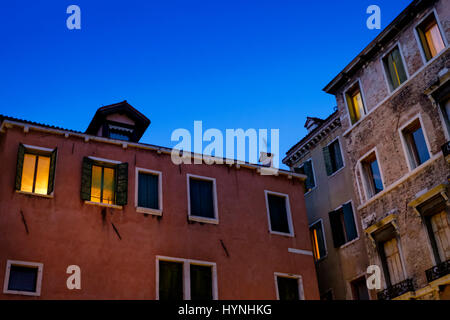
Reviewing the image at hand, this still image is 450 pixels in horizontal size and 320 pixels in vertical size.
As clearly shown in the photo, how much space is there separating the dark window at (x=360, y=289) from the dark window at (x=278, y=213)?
3.76 metres

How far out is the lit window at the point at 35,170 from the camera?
61.0 feet

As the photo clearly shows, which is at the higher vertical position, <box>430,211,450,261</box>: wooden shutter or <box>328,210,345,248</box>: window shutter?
<box>328,210,345,248</box>: window shutter

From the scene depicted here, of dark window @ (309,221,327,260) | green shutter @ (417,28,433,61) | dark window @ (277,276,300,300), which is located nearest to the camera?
green shutter @ (417,28,433,61)

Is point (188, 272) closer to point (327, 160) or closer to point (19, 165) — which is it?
point (19, 165)

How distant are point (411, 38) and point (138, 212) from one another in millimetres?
11586

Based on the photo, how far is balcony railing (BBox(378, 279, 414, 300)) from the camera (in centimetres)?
1902

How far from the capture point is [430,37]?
67.7ft

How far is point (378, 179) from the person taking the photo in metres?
21.8

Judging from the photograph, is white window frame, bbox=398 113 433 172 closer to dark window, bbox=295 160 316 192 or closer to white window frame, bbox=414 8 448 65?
white window frame, bbox=414 8 448 65

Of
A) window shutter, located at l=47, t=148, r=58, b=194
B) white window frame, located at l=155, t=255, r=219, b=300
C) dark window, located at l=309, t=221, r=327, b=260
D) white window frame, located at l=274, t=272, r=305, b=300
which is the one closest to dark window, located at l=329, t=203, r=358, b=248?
dark window, located at l=309, t=221, r=327, b=260

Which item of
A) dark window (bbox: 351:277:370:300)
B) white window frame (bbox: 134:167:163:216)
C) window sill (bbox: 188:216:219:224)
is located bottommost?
dark window (bbox: 351:277:370:300)

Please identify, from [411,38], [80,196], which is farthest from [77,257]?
[411,38]

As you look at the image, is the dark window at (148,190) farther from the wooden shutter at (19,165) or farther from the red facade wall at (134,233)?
the wooden shutter at (19,165)
